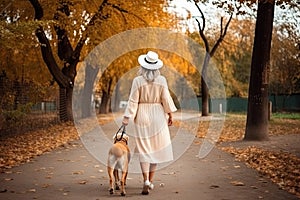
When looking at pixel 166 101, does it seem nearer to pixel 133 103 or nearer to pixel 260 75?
pixel 133 103

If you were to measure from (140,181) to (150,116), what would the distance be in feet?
4.59

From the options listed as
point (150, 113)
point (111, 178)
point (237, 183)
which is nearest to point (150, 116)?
point (150, 113)

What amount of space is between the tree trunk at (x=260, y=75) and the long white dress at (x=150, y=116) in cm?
793

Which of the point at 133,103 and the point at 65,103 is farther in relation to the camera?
the point at 65,103

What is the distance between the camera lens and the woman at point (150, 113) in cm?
728

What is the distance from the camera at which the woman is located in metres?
7.28

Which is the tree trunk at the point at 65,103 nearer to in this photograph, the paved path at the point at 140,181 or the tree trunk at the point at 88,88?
the tree trunk at the point at 88,88

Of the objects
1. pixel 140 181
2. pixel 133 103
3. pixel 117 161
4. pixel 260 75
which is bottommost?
pixel 140 181

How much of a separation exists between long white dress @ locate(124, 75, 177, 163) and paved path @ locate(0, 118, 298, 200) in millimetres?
613

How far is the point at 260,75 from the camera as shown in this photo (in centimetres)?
1469

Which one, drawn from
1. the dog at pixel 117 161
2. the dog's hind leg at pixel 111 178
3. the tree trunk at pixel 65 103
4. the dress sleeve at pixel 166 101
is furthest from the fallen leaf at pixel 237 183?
the tree trunk at pixel 65 103

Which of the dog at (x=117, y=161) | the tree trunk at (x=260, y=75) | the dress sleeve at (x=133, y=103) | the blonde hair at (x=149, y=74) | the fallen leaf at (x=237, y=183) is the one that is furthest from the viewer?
the tree trunk at (x=260, y=75)

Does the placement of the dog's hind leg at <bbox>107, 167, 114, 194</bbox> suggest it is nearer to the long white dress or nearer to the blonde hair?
the long white dress

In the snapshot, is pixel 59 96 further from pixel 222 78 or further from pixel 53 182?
pixel 222 78
